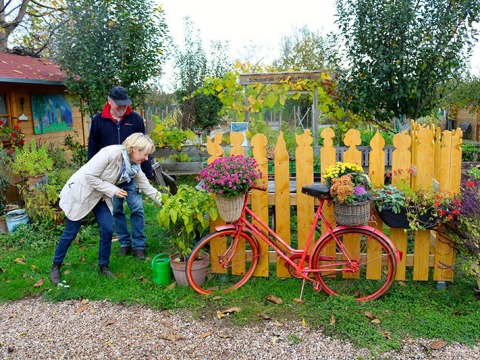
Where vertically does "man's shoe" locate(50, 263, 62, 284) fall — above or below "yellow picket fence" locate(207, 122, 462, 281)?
below

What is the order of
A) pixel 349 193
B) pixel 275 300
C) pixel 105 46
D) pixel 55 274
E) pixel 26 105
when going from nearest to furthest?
1. pixel 349 193
2. pixel 275 300
3. pixel 55 274
4. pixel 105 46
5. pixel 26 105

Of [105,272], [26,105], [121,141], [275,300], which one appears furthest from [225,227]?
[26,105]

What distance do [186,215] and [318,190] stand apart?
1232mm

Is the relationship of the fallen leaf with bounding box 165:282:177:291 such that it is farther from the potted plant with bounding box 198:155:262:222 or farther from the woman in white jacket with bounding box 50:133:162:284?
the potted plant with bounding box 198:155:262:222

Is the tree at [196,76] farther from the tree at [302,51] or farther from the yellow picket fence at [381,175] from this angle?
the yellow picket fence at [381,175]

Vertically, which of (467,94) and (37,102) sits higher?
(467,94)

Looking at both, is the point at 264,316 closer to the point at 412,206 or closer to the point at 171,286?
the point at 171,286

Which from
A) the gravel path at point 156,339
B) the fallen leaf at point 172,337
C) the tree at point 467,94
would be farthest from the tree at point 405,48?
the tree at point 467,94

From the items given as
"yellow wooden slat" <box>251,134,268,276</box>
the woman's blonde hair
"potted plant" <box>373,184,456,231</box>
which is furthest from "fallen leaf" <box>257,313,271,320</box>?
the woman's blonde hair

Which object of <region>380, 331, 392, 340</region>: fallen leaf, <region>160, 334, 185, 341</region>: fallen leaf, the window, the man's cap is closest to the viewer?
<region>380, 331, 392, 340</region>: fallen leaf

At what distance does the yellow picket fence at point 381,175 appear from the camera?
399 centimetres

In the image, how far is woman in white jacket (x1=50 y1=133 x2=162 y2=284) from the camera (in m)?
4.16

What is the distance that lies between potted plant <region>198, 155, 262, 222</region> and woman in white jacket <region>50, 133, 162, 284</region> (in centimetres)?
76

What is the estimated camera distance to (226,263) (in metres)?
4.29
